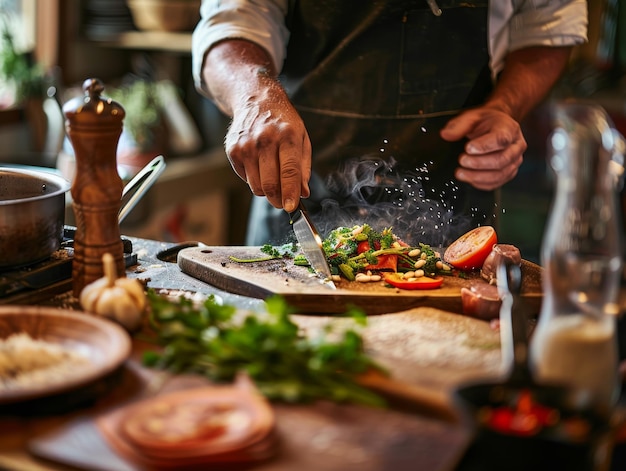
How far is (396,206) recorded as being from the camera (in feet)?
6.96

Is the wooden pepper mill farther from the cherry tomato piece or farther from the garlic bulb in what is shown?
the cherry tomato piece

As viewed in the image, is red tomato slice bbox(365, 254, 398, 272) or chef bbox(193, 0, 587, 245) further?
chef bbox(193, 0, 587, 245)

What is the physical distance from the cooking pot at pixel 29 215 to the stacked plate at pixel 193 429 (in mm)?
537

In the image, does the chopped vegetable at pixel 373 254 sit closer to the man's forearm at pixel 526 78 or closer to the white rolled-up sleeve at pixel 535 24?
the man's forearm at pixel 526 78

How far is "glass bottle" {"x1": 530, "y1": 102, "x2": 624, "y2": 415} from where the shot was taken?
1146 mm

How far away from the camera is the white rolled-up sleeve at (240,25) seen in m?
2.34

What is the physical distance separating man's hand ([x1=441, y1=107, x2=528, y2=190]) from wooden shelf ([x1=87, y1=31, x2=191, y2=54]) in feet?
6.51

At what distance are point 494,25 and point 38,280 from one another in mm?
1518

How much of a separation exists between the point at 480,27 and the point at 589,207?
1.43 m

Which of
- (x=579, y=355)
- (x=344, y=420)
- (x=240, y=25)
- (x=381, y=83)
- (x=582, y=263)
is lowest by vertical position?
(x=344, y=420)

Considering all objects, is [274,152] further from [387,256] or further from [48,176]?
[48,176]

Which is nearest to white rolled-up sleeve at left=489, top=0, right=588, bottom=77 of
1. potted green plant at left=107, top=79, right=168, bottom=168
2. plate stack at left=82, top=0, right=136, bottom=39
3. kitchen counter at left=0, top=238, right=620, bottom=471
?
kitchen counter at left=0, top=238, right=620, bottom=471

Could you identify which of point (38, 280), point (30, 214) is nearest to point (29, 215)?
point (30, 214)

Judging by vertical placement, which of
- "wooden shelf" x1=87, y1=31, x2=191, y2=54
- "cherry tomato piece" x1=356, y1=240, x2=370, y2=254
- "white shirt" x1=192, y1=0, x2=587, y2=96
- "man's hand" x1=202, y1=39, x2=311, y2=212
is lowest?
"cherry tomato piece" x1=356, y1=240, x2=370, y2=254
